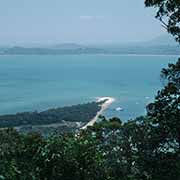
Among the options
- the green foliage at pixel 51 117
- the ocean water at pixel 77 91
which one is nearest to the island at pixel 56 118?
the green foliage at pixel 51 117

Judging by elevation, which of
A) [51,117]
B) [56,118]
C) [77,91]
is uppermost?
[51,117]

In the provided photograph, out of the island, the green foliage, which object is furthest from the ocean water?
the green foliage

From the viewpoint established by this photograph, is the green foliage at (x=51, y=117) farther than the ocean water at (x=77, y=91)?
No

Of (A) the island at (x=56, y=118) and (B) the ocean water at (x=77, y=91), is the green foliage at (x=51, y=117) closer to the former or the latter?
(A) the island at (x=56, y=118)

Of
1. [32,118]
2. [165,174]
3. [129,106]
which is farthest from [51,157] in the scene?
[129,106]

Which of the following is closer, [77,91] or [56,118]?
[56,118]

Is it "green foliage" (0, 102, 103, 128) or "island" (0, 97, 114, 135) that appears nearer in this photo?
"island" (0, 97, 114, 135)

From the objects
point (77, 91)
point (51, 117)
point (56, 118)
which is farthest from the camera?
point (77, 91)

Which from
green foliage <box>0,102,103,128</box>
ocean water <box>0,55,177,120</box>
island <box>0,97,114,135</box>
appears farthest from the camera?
ocean water <box>0,55,177,120</box>

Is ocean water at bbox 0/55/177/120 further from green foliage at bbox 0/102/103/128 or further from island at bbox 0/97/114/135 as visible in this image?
green foliage at bbox 0/102/103/128

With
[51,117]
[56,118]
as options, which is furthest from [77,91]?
[51,117]

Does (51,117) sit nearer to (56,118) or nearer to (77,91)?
(56,118)
